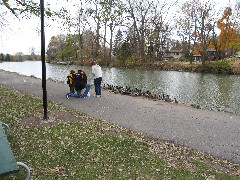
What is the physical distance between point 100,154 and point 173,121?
3.94 metres

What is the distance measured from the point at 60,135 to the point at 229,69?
3753 centimetres

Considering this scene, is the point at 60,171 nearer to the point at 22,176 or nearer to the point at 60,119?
the point at 22,176

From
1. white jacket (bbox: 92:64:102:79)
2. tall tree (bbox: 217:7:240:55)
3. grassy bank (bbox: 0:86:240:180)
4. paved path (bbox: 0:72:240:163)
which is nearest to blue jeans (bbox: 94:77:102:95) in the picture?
white jacket (bbox: 92:64:102:79)

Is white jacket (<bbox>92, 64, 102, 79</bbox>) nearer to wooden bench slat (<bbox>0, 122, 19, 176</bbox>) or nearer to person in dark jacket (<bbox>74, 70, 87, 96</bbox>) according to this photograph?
person in dark jacket (<bbox>74, 70, 87, 96</bbox>)

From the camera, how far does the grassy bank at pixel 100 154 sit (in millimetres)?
5410

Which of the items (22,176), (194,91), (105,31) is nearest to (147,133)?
(22,176)

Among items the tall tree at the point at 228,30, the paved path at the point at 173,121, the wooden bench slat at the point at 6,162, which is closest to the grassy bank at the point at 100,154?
the paved path at the point at 173,121

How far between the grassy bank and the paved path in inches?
24.8

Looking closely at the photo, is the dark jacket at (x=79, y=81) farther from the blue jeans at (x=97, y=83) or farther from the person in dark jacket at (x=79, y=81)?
the blue jeans at (x=97, y=83)

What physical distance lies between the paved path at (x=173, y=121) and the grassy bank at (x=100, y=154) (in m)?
0.63

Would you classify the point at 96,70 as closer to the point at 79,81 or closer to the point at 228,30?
the point at 79,81

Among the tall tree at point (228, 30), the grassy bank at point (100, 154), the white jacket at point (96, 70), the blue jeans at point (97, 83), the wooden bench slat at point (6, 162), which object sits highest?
the tall tree at point (228, 30)

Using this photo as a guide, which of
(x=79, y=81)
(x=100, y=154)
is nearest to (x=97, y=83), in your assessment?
(x=79, y=81)

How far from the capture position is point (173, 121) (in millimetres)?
9469
